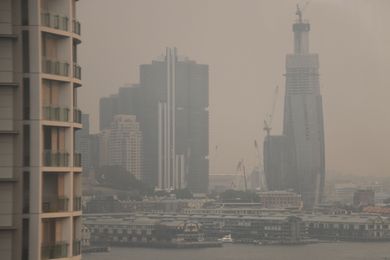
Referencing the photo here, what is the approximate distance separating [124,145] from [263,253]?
4.57 m

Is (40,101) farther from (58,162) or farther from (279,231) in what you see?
(279,231)

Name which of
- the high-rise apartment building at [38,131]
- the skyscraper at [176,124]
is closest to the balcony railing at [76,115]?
the high-rise apartment building at [38,131]

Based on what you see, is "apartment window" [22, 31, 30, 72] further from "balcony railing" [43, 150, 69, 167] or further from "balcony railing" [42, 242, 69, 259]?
"balcony railing" [42, 242, 69, 259]

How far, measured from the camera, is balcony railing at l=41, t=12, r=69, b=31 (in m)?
2.43

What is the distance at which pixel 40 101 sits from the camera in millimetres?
2385

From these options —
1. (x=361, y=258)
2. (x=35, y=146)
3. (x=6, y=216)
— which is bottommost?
(x=361, y=258)

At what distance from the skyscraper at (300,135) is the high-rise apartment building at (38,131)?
1803 centimetres

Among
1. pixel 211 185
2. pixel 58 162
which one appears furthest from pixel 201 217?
pixel 58 162

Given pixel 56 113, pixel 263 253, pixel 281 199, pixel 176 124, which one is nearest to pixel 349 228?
pixel 281 199

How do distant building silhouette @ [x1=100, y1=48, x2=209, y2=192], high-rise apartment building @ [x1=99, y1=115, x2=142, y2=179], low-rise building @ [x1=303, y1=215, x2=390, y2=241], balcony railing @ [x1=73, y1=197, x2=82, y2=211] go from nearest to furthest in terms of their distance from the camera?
balcony railing @ [x1=73, y1=197, x2=82, y2=211], high-rise apartment building @ [x1=99, y1=115, x2=142, y2=179], low-rise building @ [x1=303, y1=215, x2=390, y2=241], distant building silhouette @ [x1=100, y1=48, x2=209, y2=192]

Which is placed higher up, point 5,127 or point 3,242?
point 5,127

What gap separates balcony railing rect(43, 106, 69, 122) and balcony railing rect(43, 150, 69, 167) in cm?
8

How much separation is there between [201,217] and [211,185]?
1.35 metres

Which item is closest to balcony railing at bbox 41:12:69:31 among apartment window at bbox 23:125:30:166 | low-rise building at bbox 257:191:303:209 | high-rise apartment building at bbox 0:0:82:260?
high-rise apartment building at bbox 0:0:82:260
